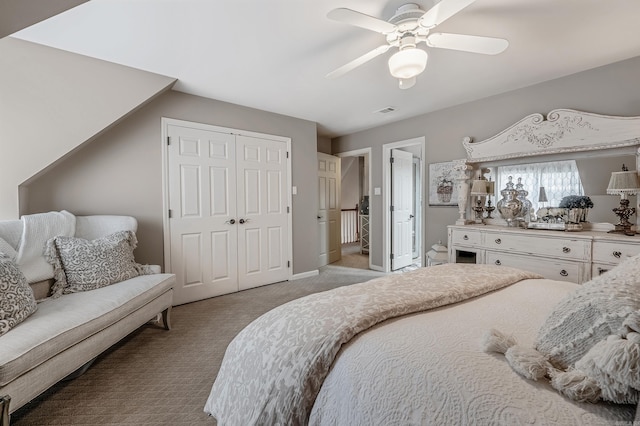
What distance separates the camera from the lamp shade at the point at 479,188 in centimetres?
321

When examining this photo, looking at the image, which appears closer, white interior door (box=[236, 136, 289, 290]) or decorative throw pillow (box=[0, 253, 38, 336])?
decorative throw pillow (box=[0, 253, 38, 336])

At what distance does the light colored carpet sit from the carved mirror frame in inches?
117

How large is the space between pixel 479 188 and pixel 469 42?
1986 mm

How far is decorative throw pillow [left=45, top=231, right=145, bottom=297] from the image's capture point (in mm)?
1993

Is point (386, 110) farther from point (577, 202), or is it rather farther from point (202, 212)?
point (202, 212)

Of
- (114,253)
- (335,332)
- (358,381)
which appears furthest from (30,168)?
(358,381)

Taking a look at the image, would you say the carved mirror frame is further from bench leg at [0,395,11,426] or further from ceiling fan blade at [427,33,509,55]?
bench leg at [0,395,11,426]

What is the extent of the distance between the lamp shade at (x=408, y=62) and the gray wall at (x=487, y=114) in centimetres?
204

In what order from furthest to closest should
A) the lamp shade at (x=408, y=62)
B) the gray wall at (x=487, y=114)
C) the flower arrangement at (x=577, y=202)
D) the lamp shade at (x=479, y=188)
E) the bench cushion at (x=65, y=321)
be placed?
the lamp shade at (x=479, y=188), the flower arrangement at (x=577, y=202), the gray wall at (x=487, y=114), the lamp shade at (x=408, y=62), the bench cushion at (x=65, y=321)

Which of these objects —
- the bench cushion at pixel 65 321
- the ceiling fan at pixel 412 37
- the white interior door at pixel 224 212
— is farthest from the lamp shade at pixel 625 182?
the bench cushion at pixel 65 321

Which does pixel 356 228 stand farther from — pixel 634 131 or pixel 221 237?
pixel 634 131

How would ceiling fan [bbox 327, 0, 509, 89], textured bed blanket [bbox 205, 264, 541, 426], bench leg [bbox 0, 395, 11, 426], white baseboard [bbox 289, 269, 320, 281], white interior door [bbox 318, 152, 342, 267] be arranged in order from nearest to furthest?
1. textured bed blanket [bbox 205, 264, 541, 426]
2. bench leg [bbox 0, 395, 11, 426]
3. ceiling fan [bbox 327, 0, 509, 89]
4. white baseboard [bbox 289, 269, 320, 281]
5. white interior door [bbox 318, 152, 342, 267]

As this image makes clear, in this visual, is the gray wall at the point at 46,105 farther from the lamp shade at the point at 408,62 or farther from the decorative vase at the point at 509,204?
the decorative vase at the point at 509,204

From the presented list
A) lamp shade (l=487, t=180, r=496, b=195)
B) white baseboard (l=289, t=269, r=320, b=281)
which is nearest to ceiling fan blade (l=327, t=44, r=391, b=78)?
lamp shade (l=487, t=180, r=496, b=195)
